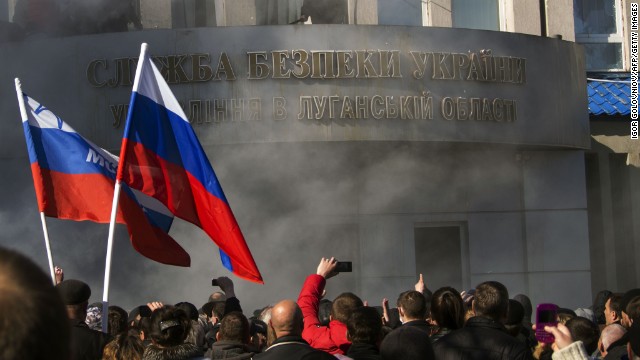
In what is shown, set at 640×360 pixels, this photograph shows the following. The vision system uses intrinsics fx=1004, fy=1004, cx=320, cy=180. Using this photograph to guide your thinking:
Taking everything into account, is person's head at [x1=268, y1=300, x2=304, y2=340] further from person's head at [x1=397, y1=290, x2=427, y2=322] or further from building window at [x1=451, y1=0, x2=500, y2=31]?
building window at [x1=451, y1=0, x2=500, y2=31]

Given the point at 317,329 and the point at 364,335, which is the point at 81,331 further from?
the point at 364,335

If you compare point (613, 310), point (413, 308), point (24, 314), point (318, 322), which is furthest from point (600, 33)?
point (24, 314)

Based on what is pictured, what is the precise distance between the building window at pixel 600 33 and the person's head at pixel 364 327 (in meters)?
10.2

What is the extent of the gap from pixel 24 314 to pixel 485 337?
2802 millimetres

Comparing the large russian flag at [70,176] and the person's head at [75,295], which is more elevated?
the large russian flag at [70,176]

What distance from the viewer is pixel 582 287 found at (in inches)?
462

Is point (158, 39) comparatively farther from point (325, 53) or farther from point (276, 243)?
point (276, 243)

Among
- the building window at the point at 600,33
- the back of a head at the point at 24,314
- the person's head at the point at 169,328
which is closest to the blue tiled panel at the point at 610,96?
the building window at the point at 600,33

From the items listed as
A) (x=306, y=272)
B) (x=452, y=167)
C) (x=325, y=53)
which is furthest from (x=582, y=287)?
(x=325, y=53)

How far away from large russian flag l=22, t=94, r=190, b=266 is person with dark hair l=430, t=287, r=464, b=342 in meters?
1.66

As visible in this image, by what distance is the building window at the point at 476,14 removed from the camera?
12.2 meters

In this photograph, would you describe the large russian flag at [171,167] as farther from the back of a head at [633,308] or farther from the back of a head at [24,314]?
the back of a head at [24,314]

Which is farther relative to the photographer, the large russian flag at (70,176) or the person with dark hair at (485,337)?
the large russian flag at (70,176)

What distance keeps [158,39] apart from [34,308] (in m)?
9.39
